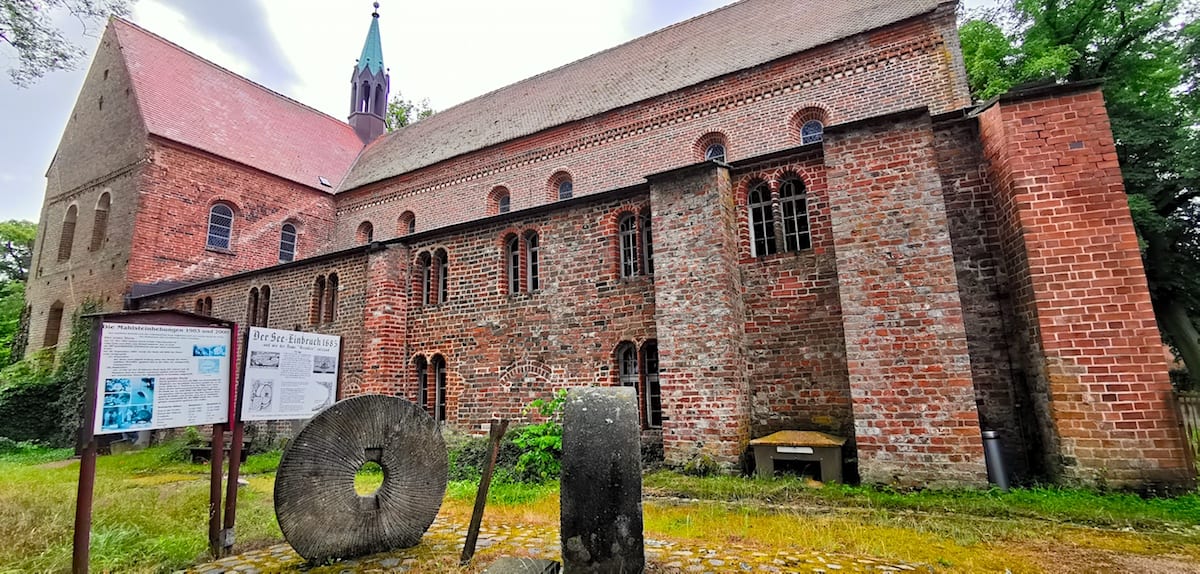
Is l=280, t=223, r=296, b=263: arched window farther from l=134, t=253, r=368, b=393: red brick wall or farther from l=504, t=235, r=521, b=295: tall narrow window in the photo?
l=504, t=235, r=521, b=295: tall narrow window

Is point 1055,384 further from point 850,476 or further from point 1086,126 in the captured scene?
point 1086,126

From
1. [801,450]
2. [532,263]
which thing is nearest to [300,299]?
[532,263]

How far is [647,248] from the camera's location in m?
9.20

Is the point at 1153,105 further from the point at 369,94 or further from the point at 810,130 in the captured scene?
the point at 369,94

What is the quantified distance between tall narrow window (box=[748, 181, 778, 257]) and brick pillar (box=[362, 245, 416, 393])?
23.9 ft

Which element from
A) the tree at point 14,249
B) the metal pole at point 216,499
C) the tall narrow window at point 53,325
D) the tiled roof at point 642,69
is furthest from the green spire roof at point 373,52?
the metal pole at point 216,499

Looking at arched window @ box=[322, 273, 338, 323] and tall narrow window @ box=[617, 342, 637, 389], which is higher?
arched window @ box=[322, 273, 338, 323]

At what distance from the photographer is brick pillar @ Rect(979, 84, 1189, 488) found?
217 inches

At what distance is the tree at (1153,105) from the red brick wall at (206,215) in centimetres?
2253

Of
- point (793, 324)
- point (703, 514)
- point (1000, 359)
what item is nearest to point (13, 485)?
point (703, 514)

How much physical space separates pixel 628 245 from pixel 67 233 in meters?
22.2

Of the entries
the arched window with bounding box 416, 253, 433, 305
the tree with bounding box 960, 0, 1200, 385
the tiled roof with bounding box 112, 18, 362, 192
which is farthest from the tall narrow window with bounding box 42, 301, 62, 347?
the tree with bounding box 960, 0, 1200, 385

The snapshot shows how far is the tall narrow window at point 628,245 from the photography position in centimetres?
929

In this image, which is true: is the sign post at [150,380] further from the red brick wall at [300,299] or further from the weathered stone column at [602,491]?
the red brick wall at [300,299]
